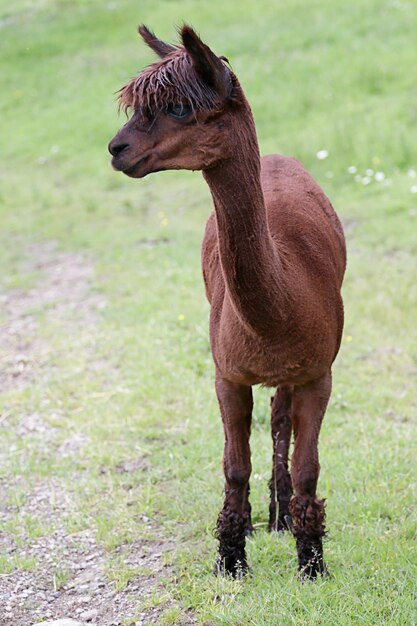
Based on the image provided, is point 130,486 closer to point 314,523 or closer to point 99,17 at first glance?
point 314,523

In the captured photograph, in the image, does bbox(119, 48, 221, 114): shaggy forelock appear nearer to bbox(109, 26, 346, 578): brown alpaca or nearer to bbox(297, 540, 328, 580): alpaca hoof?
bbox(109, 26, 346, 578): brown alpaca

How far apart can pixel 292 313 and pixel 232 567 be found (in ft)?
3.94

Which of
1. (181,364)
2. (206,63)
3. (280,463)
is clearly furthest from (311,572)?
Result: (181,364)

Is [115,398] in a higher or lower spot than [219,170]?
lower

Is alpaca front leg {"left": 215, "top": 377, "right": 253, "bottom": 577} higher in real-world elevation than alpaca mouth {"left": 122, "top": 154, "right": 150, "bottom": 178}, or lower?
lower

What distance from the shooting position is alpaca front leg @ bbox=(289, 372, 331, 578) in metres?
Result: 3.59

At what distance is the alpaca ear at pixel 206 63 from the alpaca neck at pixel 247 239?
0.49ft

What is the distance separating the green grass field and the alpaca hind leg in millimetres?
116

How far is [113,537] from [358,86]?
922 cm

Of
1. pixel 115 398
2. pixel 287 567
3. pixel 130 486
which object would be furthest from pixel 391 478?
pixel 115 398

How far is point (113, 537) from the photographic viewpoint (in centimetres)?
431

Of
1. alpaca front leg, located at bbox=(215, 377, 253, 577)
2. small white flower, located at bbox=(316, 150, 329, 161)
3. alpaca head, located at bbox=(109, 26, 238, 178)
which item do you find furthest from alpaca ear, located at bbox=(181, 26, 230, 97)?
small white flower, located at bbox=(316, 150, 329, 161)

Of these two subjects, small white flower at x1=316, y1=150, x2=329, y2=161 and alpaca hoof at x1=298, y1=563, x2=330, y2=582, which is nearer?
alpaca hoof at x1=298, y1=563, x2=330, y2=582

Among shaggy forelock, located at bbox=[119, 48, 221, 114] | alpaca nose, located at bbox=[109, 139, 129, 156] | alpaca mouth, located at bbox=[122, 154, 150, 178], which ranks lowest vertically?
alpaca mouth, located at bbox=[122, 154, 150, 178]
